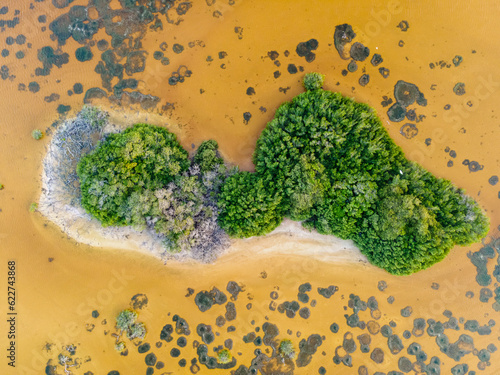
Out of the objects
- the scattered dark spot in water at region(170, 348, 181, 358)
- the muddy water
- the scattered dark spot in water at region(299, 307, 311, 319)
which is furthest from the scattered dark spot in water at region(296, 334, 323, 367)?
the scattered dark spot in water at region(170, 348, 181, 358)

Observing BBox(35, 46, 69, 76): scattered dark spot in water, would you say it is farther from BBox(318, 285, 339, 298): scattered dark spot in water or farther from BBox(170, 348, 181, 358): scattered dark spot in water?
BBox(318, 285, 339, 298): scattered dark spot in water

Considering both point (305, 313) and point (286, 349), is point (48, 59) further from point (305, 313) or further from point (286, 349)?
point (286, 349)

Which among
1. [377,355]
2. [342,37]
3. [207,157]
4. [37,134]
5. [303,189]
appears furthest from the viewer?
[377,355]

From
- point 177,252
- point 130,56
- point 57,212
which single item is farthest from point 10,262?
point 130,56

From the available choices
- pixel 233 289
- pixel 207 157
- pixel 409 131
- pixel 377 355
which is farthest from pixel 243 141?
pixel 377 355

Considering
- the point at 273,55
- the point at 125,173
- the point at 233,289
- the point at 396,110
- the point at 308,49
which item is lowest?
the point at 233,289

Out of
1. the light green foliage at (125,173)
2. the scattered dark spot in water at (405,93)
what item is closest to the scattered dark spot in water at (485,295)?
the scattered dark spot in water at (405,93)

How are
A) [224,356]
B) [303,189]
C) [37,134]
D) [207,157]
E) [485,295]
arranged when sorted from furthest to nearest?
1. [485,295]
2. [224,356]
3. [37,134]
4. [207,157]
5. [303,189]
